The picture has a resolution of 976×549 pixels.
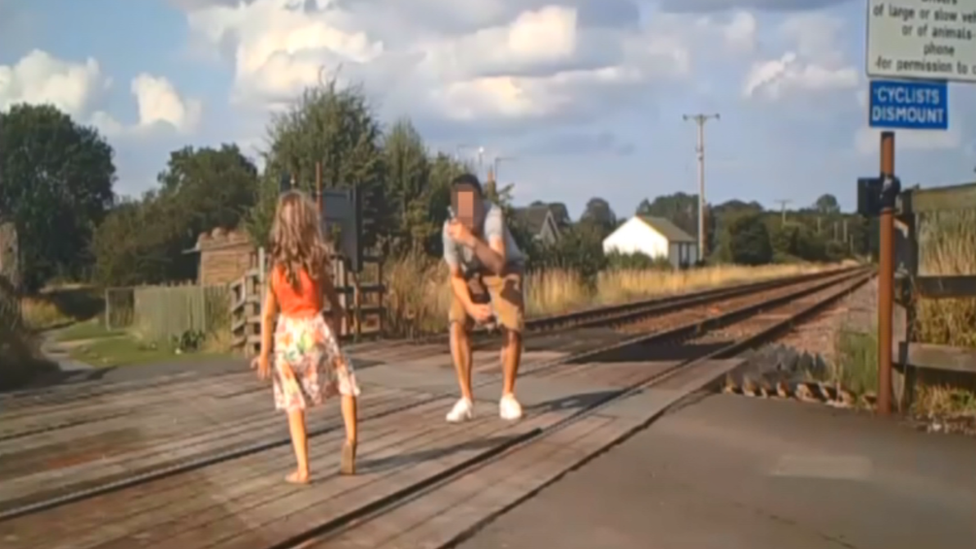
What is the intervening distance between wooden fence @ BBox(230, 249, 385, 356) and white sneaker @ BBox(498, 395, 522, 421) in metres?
8.40

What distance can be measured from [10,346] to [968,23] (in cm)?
1063

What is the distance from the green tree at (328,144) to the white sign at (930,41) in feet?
57.7

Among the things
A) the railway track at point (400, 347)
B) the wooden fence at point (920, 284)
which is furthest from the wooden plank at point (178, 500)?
the wooden fence at point (920, 284)

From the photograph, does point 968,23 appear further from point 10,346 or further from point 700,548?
point 10,346

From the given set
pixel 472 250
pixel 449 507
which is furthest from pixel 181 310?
pixel 449 507

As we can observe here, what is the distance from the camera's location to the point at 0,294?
1602 centimetres

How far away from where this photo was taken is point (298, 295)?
7.73 meters

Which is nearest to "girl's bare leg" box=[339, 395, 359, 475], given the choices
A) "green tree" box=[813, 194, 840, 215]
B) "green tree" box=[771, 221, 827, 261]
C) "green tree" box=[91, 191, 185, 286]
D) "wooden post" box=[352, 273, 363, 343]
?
"wooden post" box=[352, 273, 363, 343]

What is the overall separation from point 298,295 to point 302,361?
376 millimetres

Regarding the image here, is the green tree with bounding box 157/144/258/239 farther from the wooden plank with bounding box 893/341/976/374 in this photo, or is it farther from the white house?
the wooden plank with bounding box 893/341/976/374

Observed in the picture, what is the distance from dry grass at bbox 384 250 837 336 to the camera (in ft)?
69.3

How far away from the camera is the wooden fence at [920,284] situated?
9.77 metres

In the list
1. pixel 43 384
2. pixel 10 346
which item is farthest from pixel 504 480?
pixel 10 346

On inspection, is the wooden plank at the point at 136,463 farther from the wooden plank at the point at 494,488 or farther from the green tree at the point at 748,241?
A: the green tree at the point at 748,241
